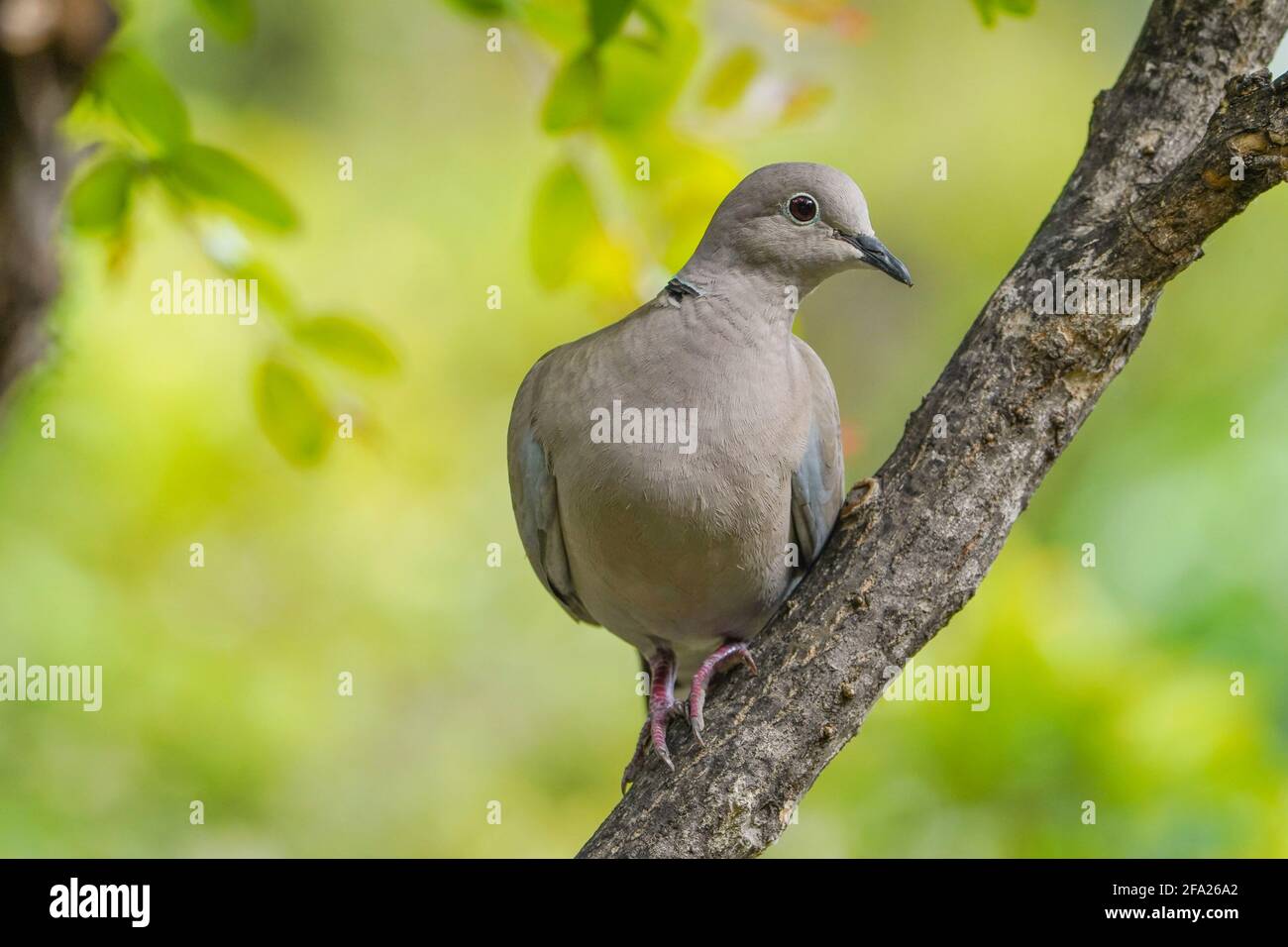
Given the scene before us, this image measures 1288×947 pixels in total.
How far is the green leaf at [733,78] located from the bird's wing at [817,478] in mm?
727

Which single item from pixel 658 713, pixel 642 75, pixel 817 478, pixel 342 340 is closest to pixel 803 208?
pixel 642 75

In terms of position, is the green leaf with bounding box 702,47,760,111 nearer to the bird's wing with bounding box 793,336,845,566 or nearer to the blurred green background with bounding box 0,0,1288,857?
the blurred green background with bounding box 0,0,1288,857

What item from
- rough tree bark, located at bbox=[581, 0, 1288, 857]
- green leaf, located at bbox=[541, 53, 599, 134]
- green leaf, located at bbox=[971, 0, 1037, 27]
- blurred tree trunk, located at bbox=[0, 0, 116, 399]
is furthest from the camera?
rough tree bark, located at bbox=[581, 0, 1288, 857]

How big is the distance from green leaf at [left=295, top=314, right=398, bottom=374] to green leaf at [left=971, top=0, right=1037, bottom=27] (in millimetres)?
1736

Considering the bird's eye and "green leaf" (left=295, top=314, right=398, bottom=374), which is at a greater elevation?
the bird's eye

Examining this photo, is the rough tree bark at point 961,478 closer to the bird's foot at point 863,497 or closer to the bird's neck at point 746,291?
the bird's foot at point 863,497

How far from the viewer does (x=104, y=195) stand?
3.15 metres

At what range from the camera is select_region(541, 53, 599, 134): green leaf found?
312 cm

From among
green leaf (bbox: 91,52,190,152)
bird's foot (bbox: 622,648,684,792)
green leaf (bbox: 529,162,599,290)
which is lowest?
bird's foot (bbox: 622,648,684,792)

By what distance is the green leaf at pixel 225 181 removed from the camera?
3148 mm

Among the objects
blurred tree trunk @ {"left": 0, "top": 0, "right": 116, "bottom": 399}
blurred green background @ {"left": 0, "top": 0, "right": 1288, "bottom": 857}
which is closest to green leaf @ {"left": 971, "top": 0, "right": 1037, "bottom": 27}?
blurred green background @ {"left": 0, "top": 0, "right": 1288, "bottom": 857}

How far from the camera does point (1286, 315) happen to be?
23.6 feet

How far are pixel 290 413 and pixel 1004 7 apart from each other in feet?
6.74
